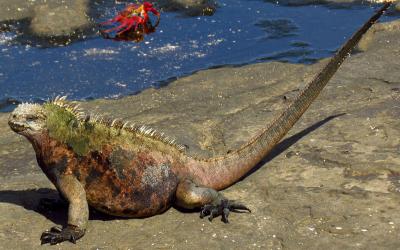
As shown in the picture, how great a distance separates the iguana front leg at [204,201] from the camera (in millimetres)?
5242

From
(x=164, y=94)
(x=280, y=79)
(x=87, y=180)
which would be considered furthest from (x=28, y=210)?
(x=280, y=79)

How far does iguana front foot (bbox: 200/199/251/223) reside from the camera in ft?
17.0

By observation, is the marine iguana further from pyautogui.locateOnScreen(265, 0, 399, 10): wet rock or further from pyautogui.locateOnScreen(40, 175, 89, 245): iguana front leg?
pyautogui.locateOnScreen(265, 0, 399, 10): wet rock

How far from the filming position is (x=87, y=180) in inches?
204

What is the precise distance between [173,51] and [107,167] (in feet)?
16.4

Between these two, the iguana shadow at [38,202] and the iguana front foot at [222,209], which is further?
the iguana shadow at [38,202]

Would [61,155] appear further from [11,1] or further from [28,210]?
[11,1]

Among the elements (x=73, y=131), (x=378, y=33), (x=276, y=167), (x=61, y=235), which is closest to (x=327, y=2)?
(x=378, y=33)

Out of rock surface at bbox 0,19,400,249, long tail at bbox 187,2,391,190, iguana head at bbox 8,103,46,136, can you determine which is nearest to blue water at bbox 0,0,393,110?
rock surface at bbox 0,19,400,249

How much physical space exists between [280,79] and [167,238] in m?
4.02

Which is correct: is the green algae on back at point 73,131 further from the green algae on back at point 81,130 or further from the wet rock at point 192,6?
the wet rock at point 192,6

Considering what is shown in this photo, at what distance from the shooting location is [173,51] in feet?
32.9

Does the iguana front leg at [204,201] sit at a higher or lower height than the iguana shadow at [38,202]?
higher

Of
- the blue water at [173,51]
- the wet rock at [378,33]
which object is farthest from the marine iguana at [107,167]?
the wet rock at [378,33]
